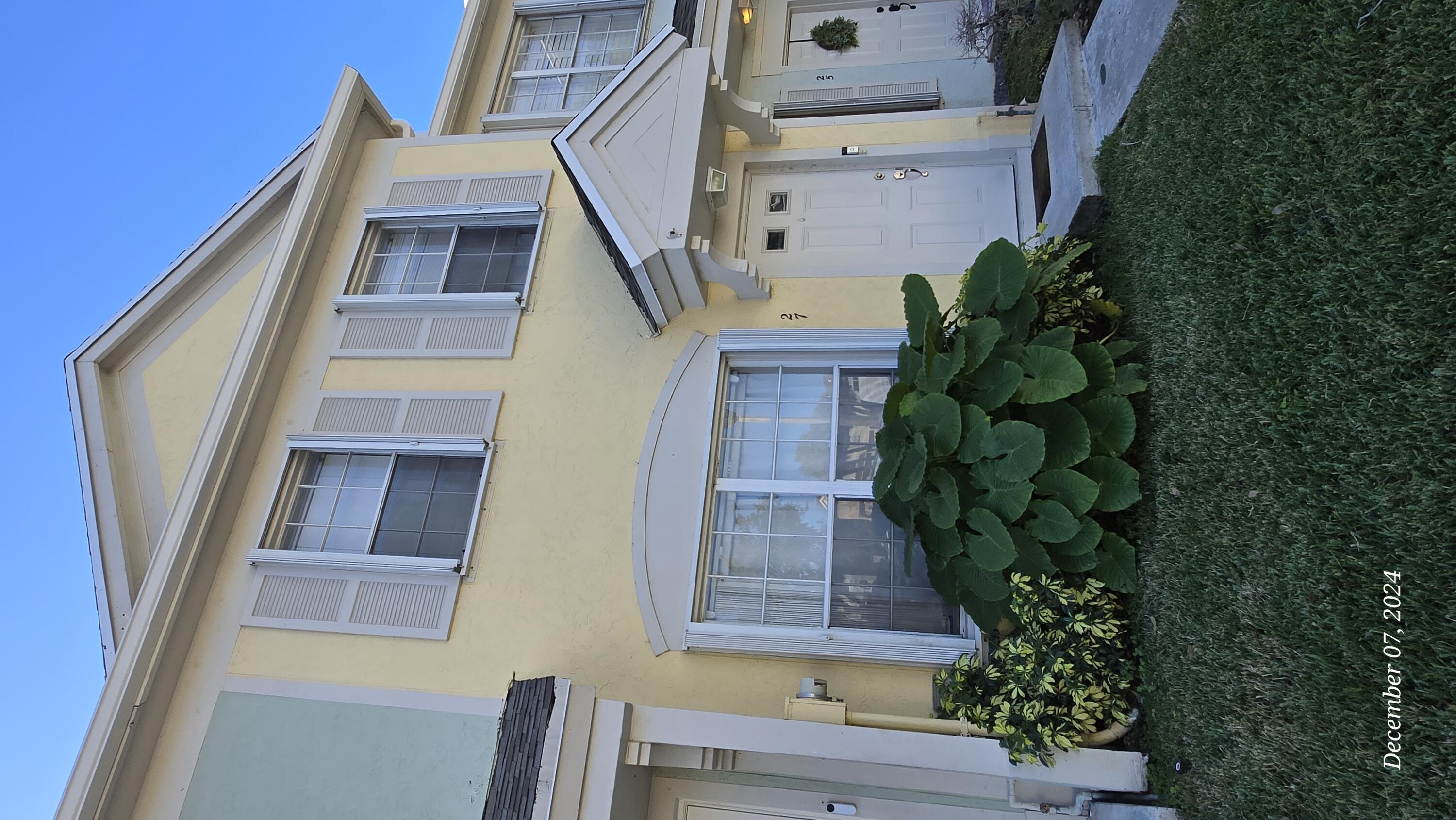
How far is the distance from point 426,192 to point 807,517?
5.11m

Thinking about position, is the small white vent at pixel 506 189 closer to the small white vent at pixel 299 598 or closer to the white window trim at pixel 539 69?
the white window trim at pixel 539 69

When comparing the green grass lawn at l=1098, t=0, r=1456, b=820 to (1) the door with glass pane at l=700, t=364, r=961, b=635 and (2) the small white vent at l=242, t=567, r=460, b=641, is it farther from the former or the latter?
(2) the small white vent at l=242, t=567, r=460, b=641

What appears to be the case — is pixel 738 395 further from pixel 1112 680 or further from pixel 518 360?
pixel 1112 680

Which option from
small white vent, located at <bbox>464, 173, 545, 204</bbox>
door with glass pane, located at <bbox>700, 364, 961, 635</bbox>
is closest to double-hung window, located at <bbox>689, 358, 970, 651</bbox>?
door with glass pane, located at <bbox>700, 364, 961, 635</bbox>

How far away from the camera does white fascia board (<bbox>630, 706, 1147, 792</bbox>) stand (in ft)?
13.7

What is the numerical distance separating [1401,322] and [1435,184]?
530 millimetres

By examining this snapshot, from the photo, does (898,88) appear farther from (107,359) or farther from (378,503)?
(107,359)

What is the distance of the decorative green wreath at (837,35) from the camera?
8.65 meters

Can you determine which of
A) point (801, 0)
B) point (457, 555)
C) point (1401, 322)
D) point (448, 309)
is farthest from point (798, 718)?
point (801, 0)

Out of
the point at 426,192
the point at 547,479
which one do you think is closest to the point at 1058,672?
the point at 547,479

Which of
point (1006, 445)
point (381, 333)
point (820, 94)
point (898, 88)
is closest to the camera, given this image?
point (1006, 445)

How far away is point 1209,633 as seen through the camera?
12.3ft

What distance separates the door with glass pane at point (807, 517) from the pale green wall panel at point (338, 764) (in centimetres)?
214

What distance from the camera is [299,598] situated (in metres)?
6.01
